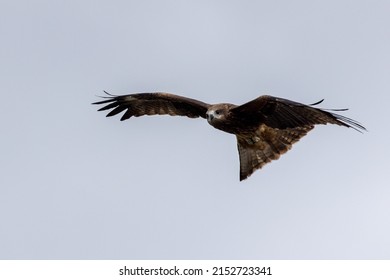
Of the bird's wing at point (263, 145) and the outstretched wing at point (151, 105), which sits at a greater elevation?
the outstretched wing at point (151, 105)

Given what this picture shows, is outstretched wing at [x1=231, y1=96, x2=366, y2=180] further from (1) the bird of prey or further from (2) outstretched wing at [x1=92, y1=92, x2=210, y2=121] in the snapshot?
(2) outstretched wing at [x1=92, y1=92, x2=210, y2=121]

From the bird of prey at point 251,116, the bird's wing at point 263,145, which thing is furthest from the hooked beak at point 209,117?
the bird's wing at point 263,145

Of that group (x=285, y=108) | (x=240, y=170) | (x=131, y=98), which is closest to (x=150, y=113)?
(x=131, y=98)

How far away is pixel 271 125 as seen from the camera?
581 inches

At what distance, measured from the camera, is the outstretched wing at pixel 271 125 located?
45.9 ft

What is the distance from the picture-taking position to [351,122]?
516 inches

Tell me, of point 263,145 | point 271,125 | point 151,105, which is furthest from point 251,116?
point 151,105

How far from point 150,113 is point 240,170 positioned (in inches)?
81.7

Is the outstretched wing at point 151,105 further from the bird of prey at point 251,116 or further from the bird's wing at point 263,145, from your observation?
the bird's wing at point 263,145

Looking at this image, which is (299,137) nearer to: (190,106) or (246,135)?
(246,135)

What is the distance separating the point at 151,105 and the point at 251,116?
2819mm
